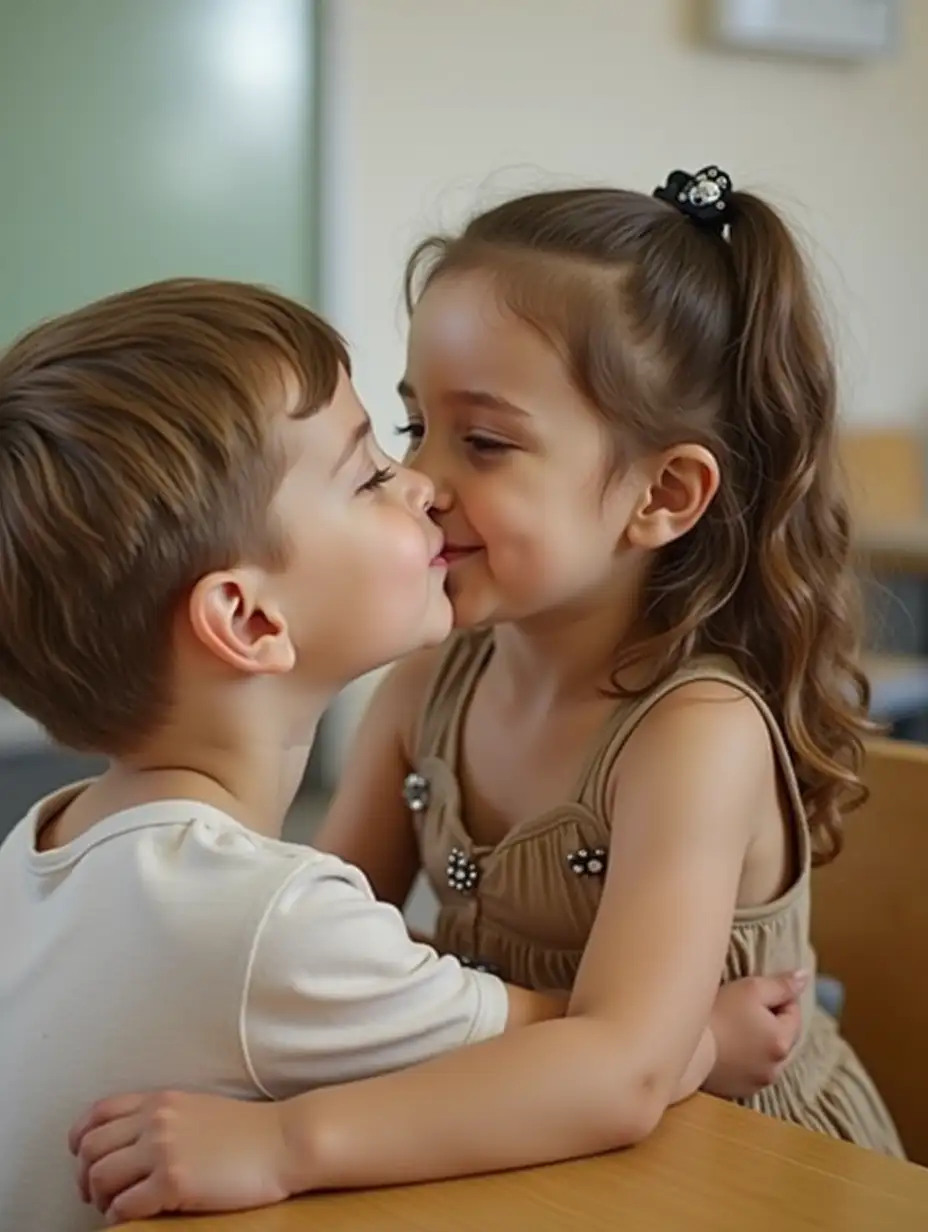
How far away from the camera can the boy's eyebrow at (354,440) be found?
96cm

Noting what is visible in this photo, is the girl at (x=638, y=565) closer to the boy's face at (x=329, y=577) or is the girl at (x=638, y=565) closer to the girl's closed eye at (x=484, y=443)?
the girl's closed eye at (x=484, y=443)

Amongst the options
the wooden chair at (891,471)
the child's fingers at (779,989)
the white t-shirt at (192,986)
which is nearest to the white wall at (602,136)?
the wooden chair at (891,471)

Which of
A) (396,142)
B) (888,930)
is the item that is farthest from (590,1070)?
(396,142)

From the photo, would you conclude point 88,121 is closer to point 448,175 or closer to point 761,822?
point 448,175

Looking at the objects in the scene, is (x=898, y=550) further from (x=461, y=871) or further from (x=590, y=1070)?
(x=590, y=1070)

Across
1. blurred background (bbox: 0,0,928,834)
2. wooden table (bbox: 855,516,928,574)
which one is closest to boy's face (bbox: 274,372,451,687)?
blurred background (bbox: 0,0,928,834)

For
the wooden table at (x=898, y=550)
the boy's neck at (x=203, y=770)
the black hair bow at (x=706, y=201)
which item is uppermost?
the black hair bow at (x=706, y=201)

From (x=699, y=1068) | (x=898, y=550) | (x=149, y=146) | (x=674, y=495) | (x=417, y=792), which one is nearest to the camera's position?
(x=699, y=1068)

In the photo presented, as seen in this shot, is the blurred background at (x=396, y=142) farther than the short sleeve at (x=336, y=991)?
Yes

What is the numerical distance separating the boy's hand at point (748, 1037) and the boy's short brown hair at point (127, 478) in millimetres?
419

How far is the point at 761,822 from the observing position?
115 centimetres

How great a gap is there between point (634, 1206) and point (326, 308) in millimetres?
2227

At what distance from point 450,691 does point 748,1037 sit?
38 cm

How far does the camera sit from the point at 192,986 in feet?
2.71
